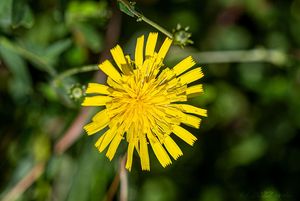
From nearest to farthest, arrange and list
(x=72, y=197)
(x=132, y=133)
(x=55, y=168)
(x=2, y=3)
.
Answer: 1. (x=132, y=133)
2. (x=2, y=3)
3. (x=72, y=197)
4. (x=55, y=168)

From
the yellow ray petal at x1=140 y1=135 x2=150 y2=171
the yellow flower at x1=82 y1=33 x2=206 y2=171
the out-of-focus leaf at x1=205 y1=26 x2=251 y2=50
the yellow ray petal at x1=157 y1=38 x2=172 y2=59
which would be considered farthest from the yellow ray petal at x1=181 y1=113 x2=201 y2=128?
the out-of-focus leaf at x1=205 y1=26 x2=251 y2=50

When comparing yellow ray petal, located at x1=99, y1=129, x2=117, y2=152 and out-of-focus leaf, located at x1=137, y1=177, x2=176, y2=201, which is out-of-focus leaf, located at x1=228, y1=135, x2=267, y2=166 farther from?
yellow ray petal, located at x1=99, y1=129, x2=117, y2=152

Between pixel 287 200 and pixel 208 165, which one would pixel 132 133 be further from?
pixel 287 200

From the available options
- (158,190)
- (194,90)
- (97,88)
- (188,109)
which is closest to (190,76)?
(194,90)

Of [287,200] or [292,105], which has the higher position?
[292,105]

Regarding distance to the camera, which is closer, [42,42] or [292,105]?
[42,42]

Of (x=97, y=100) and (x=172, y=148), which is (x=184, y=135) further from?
(x=97, y=100)

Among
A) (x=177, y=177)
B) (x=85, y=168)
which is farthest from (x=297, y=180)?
(x=85, y=168)
